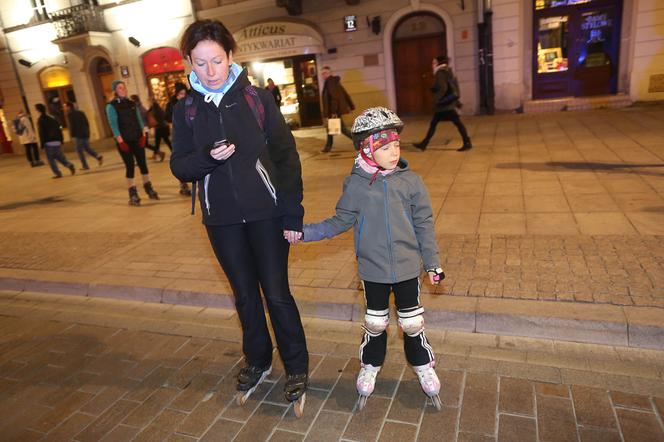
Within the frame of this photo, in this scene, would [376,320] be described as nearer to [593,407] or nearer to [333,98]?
[593,407]

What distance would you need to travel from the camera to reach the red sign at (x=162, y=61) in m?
18.9

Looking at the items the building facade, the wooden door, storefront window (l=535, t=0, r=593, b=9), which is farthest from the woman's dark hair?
storefront window (l=535, t=0, r=593, b=9)

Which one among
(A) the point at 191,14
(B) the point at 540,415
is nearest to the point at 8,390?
(B) the point at 540,415

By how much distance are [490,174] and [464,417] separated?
17.9 ft

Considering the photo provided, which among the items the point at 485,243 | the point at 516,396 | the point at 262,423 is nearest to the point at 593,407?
the point at 516,396

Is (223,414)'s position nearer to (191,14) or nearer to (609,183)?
(609,183)

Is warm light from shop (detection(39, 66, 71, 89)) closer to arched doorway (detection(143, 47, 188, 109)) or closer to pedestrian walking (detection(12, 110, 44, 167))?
arched doorway (detection(143, 47, 188, 109))

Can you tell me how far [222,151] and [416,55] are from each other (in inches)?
584

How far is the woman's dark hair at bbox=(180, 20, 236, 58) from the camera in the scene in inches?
101

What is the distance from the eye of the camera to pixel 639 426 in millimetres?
2533

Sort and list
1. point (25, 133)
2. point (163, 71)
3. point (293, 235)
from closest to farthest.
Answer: point (293, 235)
point (25, 133)
point (163, 71)

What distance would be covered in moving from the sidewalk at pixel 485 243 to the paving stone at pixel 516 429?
3.04 ft

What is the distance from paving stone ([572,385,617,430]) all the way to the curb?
56cm

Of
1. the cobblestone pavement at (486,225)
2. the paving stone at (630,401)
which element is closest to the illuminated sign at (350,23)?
the cobblestone pavement at (486,225)
